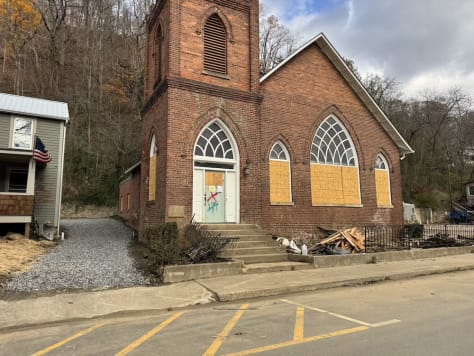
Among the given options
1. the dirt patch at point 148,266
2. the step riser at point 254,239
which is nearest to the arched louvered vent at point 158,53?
the dirt patch at point 148,266

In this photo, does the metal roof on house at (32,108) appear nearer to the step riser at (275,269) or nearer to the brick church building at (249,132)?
the brick church building at (249,132)

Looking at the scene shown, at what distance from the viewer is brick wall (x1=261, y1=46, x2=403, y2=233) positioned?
14.9 m

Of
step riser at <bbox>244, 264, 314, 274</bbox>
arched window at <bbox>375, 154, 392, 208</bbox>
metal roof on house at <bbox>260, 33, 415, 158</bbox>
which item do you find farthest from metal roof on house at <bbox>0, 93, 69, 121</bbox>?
arched window at <bbox>375, 154, 392, 208</bbox>

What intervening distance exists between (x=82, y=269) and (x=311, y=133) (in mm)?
10740

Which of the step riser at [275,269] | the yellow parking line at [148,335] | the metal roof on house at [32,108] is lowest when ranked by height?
the yellow parking line at [148,335]

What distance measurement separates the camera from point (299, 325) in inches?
215

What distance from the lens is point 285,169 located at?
49.8 ft

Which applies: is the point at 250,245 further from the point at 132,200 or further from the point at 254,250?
the point at 132,200

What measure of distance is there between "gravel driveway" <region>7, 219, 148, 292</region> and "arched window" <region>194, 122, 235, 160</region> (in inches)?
179

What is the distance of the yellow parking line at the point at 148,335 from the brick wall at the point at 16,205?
11.5m

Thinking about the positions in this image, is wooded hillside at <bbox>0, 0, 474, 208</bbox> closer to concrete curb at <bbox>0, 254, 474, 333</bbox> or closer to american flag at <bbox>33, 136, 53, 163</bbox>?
american flag at <bbox>33, 136, 53, 163</bbox>

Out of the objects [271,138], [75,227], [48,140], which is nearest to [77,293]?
[271,138]

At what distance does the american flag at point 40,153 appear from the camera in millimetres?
15528

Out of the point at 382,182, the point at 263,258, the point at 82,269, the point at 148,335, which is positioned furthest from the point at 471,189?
the point at 148,335
